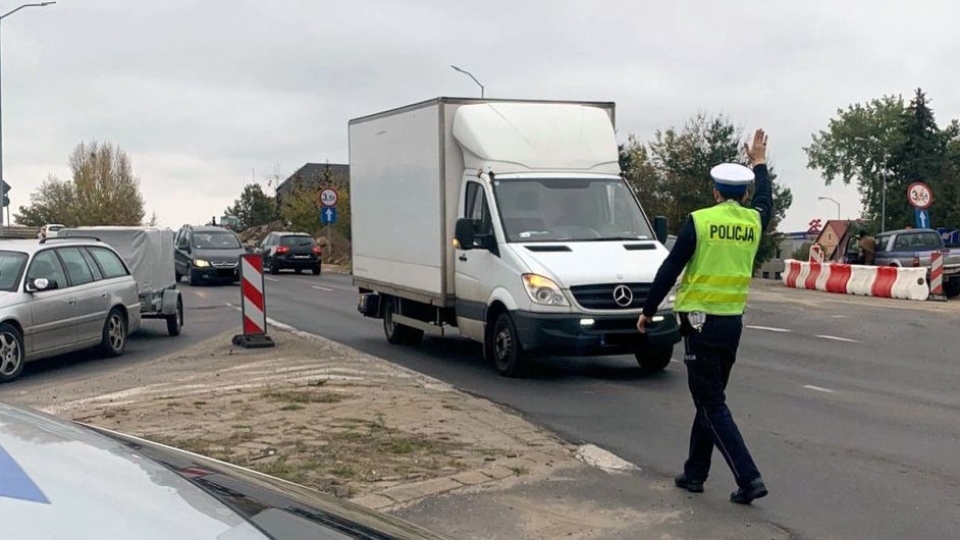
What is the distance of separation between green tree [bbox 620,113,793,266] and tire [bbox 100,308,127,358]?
108 ft

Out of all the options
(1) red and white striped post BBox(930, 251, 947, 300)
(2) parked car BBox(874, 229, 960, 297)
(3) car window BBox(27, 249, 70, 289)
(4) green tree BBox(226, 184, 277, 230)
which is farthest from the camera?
(4) green tree BBox(226, 184, 277, 230)

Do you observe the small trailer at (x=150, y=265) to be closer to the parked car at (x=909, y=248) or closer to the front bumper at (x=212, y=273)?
the front bumper at (x=212, y=273)

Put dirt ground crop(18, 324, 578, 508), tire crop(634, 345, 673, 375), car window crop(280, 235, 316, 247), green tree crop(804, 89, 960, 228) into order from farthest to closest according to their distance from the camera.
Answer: green tree crop(804, 89, 960, 228)
car window crop(280, 235, 316, 247)
tire crop(634, 345, 673, 375)
dirt ground crop(18, 324, 578, 508)

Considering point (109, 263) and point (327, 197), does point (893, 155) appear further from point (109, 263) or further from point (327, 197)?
point (109, 263)

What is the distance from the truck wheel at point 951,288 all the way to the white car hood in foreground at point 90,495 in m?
25.5

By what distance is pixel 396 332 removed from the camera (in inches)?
603

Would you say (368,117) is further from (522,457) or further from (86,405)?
(522,457)

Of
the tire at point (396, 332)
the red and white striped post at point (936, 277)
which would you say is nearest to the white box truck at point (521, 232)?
the tire at point (396, 332)

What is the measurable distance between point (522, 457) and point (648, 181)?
140 feet

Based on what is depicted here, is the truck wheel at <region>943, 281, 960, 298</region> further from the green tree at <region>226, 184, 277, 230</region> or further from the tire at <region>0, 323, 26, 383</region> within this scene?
the green tree at <region>226, 184, 277, 230</region>

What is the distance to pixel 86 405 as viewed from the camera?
966cm

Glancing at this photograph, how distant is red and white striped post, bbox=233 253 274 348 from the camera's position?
13867mm

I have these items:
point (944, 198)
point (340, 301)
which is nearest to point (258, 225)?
point (944, 198)

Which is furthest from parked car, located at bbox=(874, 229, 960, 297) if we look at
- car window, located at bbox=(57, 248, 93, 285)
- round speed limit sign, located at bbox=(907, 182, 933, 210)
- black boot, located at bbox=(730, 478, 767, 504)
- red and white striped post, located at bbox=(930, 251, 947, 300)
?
black boot, located at bbox=(730, 478, 767, 504)
